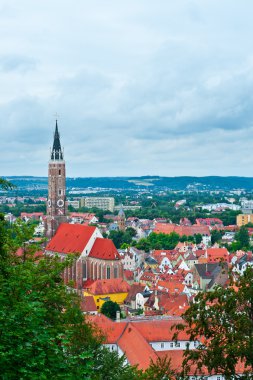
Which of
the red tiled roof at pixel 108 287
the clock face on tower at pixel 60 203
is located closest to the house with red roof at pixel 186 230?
the clock face on tower at pixel 60 203

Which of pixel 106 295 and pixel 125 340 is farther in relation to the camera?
pixel 106 295

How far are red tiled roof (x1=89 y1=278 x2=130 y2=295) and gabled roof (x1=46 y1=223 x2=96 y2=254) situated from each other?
5718 mm

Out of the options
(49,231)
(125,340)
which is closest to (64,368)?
(125,340)

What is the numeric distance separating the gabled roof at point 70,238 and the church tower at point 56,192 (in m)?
3.71

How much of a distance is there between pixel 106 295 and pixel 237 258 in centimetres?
2796

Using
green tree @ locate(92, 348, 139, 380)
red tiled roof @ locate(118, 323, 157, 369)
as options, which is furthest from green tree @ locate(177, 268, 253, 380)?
red tiled roof @ locate(118, 323, 157, 369)

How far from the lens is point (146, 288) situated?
54.7 meters

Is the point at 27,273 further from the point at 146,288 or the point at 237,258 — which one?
the point at 237,258

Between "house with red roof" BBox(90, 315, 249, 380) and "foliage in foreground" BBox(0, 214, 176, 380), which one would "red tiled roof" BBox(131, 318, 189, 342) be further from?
"foliage in foreground" BBox(0, 214, 176, 380)

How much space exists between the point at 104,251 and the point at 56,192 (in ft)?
47.2

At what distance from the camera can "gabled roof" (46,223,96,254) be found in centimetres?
6097

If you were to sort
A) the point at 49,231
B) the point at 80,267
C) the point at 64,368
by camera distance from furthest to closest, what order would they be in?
1. the point at 49,231
2. the point at 80,267
3. the point at 64,368

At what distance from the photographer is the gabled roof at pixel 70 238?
61.0 metres

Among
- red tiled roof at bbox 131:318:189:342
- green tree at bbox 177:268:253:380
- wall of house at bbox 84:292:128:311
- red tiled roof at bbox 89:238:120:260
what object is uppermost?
green tree at bbox 177:268:253:380
